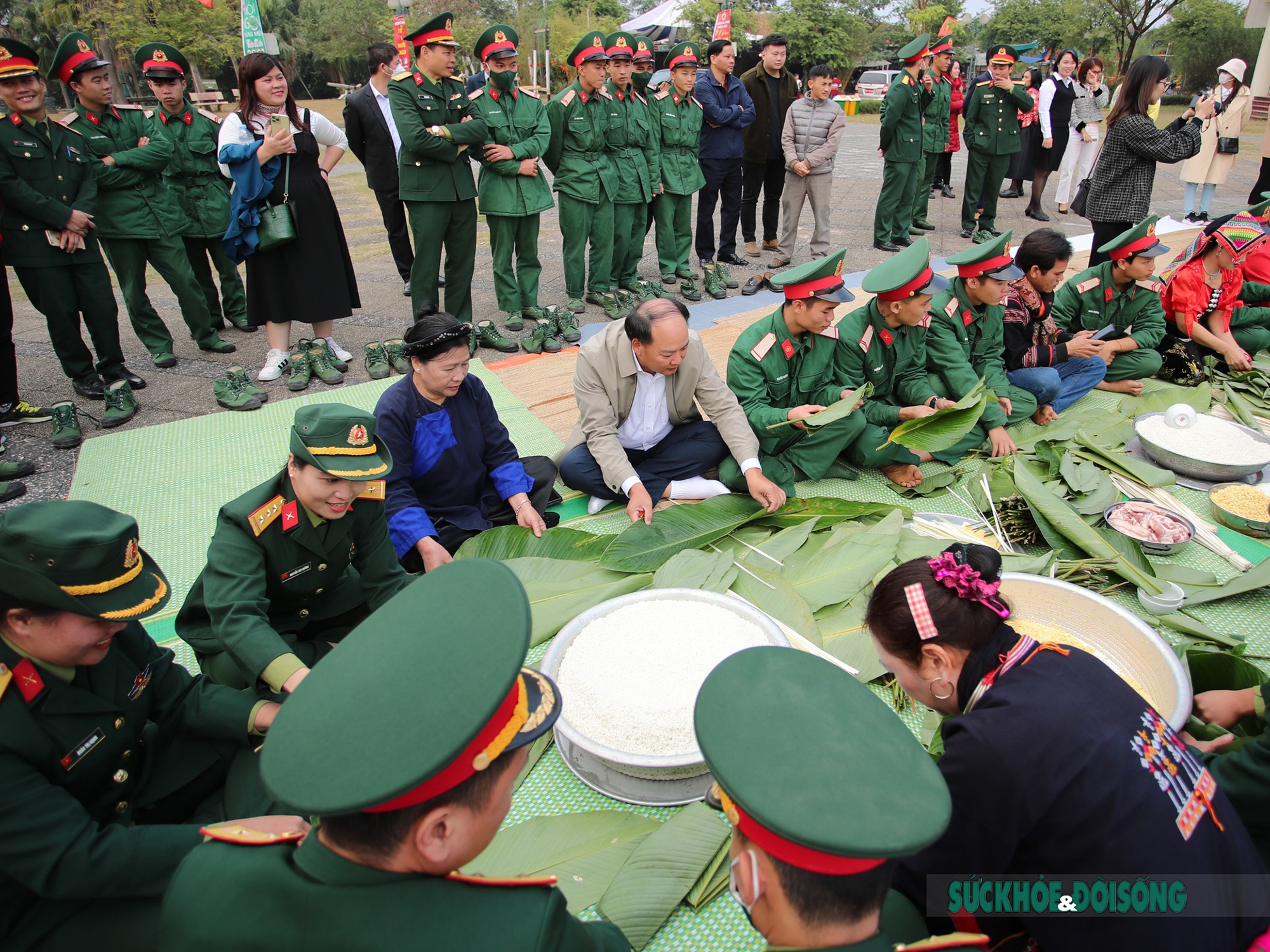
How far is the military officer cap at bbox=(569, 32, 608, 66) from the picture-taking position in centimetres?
545

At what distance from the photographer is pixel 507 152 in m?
5.08

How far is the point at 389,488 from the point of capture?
2.78m

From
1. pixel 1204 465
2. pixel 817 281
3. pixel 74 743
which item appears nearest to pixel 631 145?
pixel 817 281

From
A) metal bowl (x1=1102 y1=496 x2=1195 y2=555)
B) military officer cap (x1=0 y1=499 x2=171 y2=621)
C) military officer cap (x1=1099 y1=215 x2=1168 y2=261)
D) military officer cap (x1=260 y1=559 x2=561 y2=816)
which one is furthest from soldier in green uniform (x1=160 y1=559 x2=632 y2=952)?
military officer cap (x1=1099 y1=215 x2=1168 y2=261)

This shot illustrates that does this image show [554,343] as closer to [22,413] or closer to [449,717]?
[22,413]

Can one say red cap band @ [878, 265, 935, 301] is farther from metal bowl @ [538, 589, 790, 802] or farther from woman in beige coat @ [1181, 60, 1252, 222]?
woman in beige coat @ [1181, 60, 1252, 222]

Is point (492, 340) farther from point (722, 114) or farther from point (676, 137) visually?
point (722, 114)

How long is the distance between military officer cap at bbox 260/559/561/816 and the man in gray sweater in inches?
257

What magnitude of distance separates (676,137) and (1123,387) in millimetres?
3782

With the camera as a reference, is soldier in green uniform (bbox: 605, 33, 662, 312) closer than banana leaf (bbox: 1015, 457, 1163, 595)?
No

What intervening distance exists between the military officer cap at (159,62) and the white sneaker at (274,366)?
1.67m

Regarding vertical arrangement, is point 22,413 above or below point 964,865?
below

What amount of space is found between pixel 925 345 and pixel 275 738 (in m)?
3.57

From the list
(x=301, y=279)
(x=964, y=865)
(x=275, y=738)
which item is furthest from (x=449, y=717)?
(x=301, y=279)
